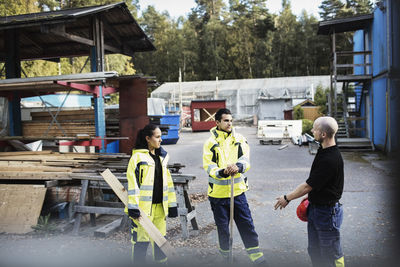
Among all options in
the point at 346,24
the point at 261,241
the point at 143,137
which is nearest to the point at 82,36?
the point at 143,137

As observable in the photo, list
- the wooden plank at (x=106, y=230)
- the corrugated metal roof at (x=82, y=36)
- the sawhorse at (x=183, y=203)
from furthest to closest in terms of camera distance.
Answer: the corrugated metal roof at (x=82, y=36), the wooden plank at (x=106, y=230), the sawhorse at (x=183, y=203)

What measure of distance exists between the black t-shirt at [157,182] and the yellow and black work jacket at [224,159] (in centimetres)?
56

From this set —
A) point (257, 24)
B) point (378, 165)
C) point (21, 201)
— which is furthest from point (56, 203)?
point (257, 24)

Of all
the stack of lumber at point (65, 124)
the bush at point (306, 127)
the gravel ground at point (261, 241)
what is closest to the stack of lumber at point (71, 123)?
the stack of lumber at point (65, 124)

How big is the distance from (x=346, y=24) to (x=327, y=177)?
638 inches

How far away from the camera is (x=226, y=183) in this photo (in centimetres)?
432

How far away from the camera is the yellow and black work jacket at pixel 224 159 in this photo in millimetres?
4313

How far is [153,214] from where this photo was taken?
410 centimetres

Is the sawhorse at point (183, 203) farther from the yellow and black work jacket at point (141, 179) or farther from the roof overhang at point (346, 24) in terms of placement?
the roof overhang at point (346, 24)

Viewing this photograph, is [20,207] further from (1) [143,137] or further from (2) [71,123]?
(2) [71,123]

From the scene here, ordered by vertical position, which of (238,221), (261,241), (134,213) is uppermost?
(134,213)

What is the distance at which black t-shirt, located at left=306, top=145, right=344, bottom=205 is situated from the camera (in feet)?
11.1

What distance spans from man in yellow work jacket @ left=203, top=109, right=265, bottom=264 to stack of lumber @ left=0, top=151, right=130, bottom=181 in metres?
2.33

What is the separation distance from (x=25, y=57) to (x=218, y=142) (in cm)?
1062
